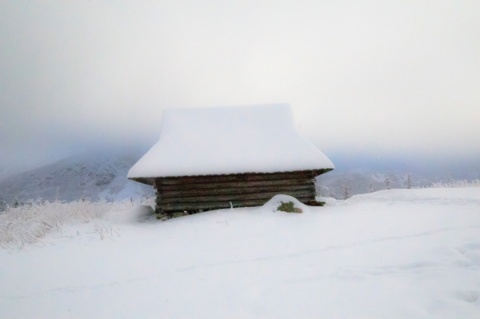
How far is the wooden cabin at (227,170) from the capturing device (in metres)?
9.63

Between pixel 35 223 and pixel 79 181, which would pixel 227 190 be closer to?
pixel 35 223

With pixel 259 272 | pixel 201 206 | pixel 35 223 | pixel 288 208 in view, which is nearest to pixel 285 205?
pixel 288 208

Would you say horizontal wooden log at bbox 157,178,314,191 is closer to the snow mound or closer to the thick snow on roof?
the thick snow on roof

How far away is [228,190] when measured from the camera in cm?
995

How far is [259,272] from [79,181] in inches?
5740

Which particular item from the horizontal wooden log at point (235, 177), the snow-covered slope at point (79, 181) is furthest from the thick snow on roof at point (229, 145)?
the snow-covered slope at point (79, 181)

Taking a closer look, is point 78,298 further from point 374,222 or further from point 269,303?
point 374,222

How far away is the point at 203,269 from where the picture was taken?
394cm

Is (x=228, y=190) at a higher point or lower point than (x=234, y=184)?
lower

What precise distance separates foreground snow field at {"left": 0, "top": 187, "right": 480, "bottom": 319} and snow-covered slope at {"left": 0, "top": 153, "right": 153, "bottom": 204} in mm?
110356

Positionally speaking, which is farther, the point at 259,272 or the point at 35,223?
the point at 35,223

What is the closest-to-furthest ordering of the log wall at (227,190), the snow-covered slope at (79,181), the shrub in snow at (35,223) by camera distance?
1. the shrub in snow at (35,223)
2. the log wall at (227,190)
3. the snow-covered slope at (79,181)

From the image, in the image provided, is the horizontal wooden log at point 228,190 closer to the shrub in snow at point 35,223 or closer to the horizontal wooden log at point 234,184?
the horizontal wooden log at point 234,184

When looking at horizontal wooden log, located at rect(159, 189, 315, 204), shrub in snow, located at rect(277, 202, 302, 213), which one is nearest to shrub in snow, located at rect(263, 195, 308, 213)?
shrub in snow, located at rect(277, 202, 302, 213)
